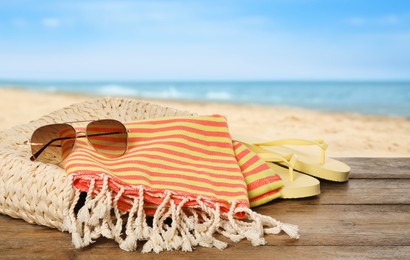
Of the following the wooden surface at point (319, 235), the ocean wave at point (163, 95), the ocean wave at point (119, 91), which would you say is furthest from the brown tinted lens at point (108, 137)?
the ocean wave at point (119, 91)

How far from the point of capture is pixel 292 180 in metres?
1.56

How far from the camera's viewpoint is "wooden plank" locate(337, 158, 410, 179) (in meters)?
1.80

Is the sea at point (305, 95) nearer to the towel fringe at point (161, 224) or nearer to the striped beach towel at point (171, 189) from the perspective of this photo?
the striped beach towel at point (171, 189)

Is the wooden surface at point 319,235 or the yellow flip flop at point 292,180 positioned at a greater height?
the yellow flip flop at point 292,180

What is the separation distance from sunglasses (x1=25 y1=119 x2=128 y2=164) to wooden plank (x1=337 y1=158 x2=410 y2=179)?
90cm

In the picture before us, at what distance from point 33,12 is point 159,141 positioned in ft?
52.8

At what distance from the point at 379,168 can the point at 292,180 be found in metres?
0.53

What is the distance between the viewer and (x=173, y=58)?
1828 centimetres

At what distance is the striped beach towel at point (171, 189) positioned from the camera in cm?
112

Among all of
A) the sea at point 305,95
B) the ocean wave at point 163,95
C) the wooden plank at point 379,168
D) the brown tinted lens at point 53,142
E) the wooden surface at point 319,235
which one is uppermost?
the brown tinted lens at point 53,142

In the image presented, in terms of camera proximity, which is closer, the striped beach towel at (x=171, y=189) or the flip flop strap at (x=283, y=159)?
the striped beach towel at (x=171, y=189)

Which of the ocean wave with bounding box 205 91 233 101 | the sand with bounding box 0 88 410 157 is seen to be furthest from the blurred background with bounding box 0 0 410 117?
the sand with bounding box 0 88 410 157

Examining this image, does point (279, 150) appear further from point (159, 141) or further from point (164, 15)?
point (164, 15)

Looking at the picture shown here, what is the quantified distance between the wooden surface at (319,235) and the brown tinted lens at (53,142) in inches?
8.0
